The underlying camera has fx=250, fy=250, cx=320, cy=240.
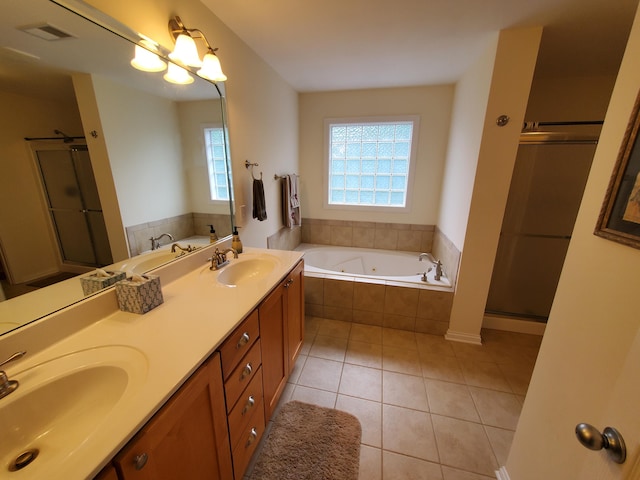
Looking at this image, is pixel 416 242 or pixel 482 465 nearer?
pixel 482 465

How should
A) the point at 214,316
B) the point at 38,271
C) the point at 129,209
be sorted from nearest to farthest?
the point at 38,271, the point at 214,316, the point at 129,209

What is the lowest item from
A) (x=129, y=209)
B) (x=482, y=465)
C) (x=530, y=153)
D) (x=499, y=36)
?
(x=482, y=465)

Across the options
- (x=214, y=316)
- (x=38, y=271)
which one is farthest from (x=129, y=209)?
(x=214, y=316)

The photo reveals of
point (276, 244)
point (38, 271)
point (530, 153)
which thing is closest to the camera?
point (38, 271)

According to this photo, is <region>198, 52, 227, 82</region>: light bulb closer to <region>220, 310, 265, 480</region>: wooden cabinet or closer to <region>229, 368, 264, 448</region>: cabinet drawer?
<region>220, 310, 265, 480</region>: wooden cabinet

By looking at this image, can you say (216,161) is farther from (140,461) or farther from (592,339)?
(592,339)

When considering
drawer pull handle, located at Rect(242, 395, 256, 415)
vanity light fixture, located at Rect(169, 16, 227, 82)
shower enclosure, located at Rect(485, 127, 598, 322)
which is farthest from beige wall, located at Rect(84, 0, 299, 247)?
shower enclosure, located at Rect(485, 127, 598, 322)

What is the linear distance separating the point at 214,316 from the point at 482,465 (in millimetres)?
1534

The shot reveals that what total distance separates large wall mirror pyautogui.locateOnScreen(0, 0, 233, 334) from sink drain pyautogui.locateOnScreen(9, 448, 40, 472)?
38 centimetres

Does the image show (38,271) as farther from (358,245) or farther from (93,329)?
Result: (358,245)

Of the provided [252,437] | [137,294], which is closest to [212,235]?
[137,294]

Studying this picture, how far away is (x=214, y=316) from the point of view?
1.00m

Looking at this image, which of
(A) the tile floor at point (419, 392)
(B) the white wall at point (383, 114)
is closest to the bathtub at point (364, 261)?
(B) the white wall at point (383, 114)

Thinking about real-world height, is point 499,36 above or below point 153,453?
above
